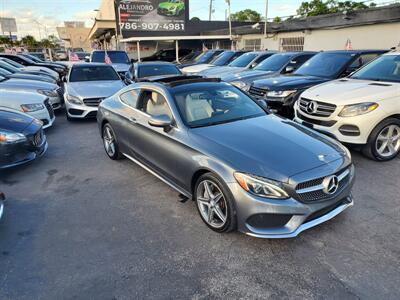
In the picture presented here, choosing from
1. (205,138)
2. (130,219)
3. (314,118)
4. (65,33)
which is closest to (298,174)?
(205,138)

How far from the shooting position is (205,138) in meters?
3.33

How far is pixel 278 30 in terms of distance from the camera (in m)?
20.8

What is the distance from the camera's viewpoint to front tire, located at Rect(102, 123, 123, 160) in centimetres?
530

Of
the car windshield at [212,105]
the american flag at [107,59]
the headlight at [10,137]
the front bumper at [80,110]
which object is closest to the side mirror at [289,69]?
the car windshield at [212,105]

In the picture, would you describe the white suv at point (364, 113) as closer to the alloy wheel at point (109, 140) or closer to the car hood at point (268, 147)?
the car hood at point (268, 147)

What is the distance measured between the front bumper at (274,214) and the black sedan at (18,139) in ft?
12.3

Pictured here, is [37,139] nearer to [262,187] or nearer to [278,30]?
[262,187]

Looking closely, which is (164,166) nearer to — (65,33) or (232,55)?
(232,55)

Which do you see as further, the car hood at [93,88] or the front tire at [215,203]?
the car hood at [93,88]

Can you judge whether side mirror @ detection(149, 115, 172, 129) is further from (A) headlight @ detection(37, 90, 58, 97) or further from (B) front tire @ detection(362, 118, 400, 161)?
(A) headlight @ detection(37, 90, 58, 97)

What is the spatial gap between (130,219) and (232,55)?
12.4 m

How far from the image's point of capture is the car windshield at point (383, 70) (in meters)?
5.51

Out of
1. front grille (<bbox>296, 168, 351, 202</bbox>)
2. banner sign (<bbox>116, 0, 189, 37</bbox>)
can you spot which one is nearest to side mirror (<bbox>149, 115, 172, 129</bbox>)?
front grille (<bbox>296, 168, 351, 202</bbox>)

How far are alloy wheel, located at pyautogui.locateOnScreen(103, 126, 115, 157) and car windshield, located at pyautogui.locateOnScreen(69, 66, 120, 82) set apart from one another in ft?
15.1
